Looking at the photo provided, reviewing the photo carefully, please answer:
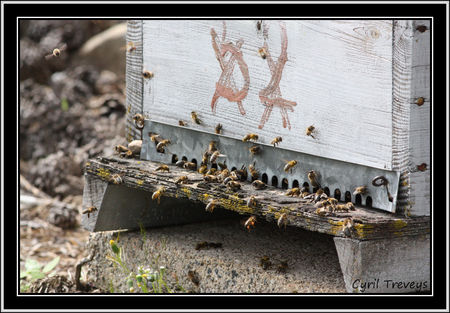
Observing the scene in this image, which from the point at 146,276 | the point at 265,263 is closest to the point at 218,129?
the point at 265,263

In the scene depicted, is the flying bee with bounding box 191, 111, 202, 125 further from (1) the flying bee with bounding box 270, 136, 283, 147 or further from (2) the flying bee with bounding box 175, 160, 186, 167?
(1) the flying bee with bounding box 270, 136, 283, 147

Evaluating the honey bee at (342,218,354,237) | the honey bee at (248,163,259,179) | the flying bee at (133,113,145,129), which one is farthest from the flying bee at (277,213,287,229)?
the flying bee at (133,113,145,129)

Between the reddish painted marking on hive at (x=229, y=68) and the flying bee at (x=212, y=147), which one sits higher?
the reddish painted marking on hive at (x=229, y=68)

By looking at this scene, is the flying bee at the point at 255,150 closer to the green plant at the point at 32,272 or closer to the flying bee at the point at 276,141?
the flying bee at the point at 276,141

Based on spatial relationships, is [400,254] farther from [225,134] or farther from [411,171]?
[225,134]

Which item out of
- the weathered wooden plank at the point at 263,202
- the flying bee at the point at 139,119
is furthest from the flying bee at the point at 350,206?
the flying bee at the point at 139,119

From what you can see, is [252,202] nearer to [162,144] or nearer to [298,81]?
[298,81]

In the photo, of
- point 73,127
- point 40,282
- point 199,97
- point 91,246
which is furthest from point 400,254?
point 73,127
